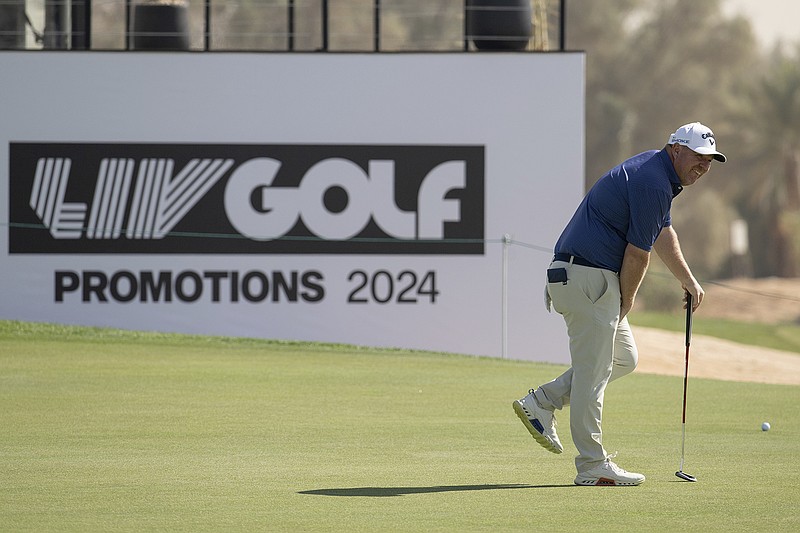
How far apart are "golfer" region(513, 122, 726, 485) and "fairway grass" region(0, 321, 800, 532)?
347 mm

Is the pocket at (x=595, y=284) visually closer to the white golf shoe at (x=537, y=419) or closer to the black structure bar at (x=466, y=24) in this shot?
the white golf shoe at (x=537, y=419)

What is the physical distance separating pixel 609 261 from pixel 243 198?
12.8m

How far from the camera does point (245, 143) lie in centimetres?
1978

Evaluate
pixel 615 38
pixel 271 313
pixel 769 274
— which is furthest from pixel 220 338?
pixel 615 38

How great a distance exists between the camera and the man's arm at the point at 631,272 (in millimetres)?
7121

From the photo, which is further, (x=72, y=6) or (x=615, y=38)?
(x=615, y=38)

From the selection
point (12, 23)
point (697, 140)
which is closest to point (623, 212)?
point (697, 140)

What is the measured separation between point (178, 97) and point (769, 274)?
42395mm

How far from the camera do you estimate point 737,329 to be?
4184 centimetres

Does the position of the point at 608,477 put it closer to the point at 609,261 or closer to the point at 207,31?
the point at 609,261

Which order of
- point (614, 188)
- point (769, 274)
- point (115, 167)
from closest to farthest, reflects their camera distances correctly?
point (614, 188) < point (115, 167) < point (769, 274)

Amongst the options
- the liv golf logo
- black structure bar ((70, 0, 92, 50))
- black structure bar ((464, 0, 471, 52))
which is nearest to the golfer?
the liv golf logo

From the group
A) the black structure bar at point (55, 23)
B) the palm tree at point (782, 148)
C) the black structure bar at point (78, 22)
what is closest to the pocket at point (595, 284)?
the black structure bar at point (78, 22)

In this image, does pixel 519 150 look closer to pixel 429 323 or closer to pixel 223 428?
pixel 429 323
